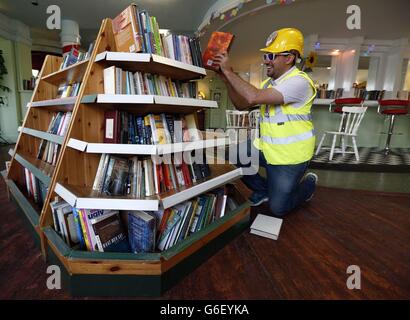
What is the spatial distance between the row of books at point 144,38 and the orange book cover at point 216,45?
0.33ft

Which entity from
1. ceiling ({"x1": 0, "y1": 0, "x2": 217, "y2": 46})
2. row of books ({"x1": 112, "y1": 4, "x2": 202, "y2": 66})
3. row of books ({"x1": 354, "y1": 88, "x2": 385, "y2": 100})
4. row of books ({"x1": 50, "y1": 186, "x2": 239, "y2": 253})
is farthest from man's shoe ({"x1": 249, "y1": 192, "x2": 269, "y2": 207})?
row of books ({"x1": 354, "y1": 88, "x2": 385, "y2": 100})

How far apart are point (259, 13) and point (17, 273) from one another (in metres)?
4.82

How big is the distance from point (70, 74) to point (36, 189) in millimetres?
797

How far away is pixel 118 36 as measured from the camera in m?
1.08

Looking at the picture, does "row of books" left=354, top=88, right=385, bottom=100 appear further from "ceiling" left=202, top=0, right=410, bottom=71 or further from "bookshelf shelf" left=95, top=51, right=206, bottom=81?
"bookshelf shelf" left=95, top=51, right=206, bottom=81

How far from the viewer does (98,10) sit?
4.54m

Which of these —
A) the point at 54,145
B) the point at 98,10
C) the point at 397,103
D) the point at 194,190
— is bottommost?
the point at 194,190

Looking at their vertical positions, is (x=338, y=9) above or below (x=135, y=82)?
above

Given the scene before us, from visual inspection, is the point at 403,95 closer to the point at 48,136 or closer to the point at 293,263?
→ the point at 293,263

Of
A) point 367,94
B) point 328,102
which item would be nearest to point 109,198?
point 328,102

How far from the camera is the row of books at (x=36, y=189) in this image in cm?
149

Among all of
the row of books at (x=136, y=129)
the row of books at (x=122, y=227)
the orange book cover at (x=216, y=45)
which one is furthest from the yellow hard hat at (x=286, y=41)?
the row of books at (x=122, y=227)

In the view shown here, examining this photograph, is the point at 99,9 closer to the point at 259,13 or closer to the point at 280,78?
the point at 259,13

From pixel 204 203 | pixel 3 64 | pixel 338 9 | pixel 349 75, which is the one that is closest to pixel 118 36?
pixel 204 203
